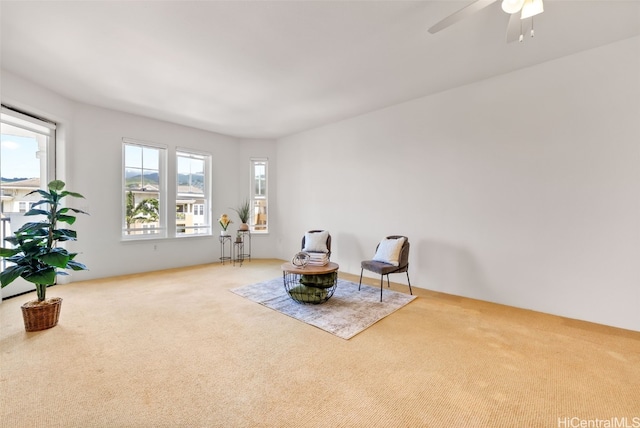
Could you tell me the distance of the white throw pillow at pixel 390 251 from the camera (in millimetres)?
3777

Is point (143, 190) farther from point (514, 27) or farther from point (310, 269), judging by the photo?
point (514, 27)

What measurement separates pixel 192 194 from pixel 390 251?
4325 mm

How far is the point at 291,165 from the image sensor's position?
615 centimetres

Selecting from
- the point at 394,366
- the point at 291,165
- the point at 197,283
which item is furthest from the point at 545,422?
the point at 291,165

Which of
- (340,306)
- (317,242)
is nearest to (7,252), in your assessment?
(340,306)

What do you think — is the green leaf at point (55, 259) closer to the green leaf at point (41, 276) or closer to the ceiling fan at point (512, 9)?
the green leaf at point (41, 276)

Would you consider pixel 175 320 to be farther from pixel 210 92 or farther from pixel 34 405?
pixel 210 92

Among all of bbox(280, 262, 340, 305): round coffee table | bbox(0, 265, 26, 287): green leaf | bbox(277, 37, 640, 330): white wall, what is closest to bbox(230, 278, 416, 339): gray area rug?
bbox(280, 262, 340, 305): round coffee table

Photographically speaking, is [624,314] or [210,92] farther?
[210,92]

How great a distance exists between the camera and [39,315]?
2.61m

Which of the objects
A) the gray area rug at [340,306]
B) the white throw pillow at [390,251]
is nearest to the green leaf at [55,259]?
the gray area rug at [340,306]

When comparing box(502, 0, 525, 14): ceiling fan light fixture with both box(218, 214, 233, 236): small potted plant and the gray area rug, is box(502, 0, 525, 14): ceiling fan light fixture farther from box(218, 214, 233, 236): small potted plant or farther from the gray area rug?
box(218, 214, 233, 236): small potted plant

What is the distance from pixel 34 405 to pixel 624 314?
5.06m

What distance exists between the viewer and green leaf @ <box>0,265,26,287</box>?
2.35 m
